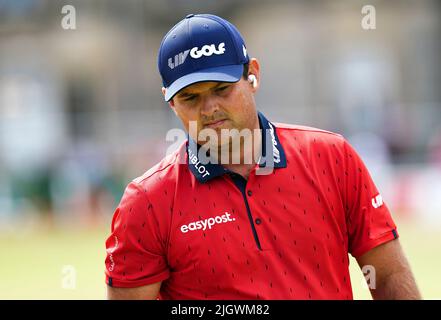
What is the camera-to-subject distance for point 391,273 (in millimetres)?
3664

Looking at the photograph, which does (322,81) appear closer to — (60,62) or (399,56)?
(399,56)

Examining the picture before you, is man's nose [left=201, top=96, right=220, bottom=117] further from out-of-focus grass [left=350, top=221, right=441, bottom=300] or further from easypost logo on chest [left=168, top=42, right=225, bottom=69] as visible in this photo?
out-of-focus grass [left=350, top=221, right=441, bottom=300]

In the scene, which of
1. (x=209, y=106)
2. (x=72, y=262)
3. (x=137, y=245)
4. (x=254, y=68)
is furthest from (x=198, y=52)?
(x=72, y=262)

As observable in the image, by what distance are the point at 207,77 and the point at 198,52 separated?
0.37 ft

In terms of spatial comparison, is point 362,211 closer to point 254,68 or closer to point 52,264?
point 254,68

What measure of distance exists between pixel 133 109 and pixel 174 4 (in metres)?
3.55

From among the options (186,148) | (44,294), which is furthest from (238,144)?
(44,294)

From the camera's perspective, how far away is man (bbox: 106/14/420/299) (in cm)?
354

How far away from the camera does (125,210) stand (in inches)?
143

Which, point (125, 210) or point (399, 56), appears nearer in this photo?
point (125, 210)

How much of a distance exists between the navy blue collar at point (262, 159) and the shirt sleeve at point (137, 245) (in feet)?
0.81
